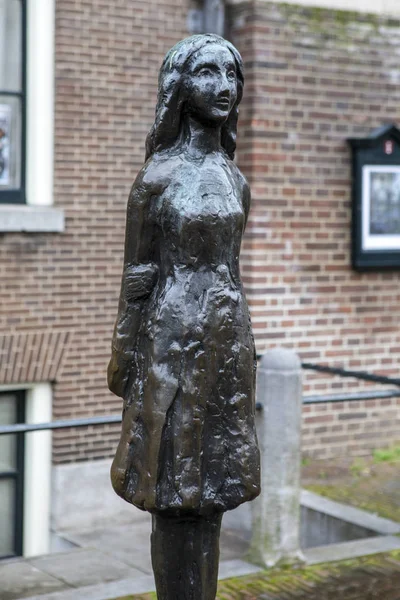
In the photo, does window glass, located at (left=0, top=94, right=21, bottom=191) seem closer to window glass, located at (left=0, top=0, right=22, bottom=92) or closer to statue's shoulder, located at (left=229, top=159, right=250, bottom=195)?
window glass, located at (left=0, top=0, right=22, bottom=92)


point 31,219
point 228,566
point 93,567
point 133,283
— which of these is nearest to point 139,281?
point 133,283

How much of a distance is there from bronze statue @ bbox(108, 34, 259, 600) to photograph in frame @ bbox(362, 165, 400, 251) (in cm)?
555

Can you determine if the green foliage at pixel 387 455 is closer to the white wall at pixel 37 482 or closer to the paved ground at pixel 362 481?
the paved ground at pixel 362 481

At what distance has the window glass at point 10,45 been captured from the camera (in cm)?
870

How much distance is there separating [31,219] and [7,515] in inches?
100.0

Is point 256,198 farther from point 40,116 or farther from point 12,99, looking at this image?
point 12,99

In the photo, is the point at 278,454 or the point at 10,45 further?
the point at 10,45

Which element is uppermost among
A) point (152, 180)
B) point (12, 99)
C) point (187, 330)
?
point (12, 99)

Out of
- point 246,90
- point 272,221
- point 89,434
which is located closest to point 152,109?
point 246,90

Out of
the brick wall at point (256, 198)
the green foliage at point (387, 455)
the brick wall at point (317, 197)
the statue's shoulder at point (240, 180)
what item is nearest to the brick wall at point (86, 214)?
the brick wall at point (256, 198)

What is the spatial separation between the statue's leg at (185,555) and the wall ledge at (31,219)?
457 cm

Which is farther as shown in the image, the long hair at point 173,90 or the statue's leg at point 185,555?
the statue's leg at point 185,555

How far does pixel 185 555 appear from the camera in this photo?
13.9ft

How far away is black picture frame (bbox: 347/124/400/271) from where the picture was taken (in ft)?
31.4
